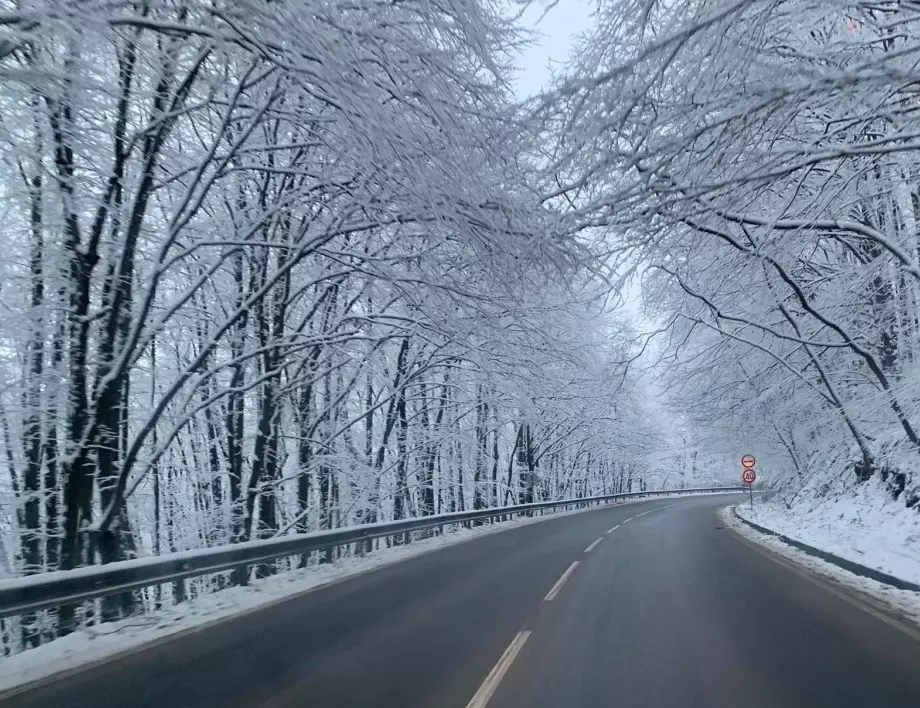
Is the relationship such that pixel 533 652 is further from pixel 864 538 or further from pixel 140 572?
pixel 864 538

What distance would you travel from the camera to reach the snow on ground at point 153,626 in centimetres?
645

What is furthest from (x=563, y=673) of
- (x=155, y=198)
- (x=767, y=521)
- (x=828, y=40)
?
(x=767, y=521)

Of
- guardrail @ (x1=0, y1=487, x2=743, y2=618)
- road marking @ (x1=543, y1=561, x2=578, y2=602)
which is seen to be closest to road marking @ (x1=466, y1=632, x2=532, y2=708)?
road marking @ (x1=543, y1=561, x2=578, y2=602)

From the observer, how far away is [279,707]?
5418 millimetres

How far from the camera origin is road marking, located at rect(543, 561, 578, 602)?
1017 cm

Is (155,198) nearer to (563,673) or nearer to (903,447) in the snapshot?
(563,673)

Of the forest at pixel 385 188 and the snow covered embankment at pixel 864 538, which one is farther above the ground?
the forest at pixel 385 188

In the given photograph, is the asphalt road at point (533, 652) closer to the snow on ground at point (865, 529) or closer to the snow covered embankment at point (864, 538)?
the snow covered embankment at point (864, 538)

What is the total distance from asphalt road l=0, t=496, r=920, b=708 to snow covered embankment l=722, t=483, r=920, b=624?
81 cm

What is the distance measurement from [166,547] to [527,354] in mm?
15182

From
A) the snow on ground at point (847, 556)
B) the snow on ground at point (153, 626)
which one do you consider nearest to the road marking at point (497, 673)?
the snow on ground at point (153, 626)

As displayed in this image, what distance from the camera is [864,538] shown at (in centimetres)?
1420

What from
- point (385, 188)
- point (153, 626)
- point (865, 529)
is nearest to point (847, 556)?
point (865, 529)

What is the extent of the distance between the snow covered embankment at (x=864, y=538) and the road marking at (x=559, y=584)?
4209mm
